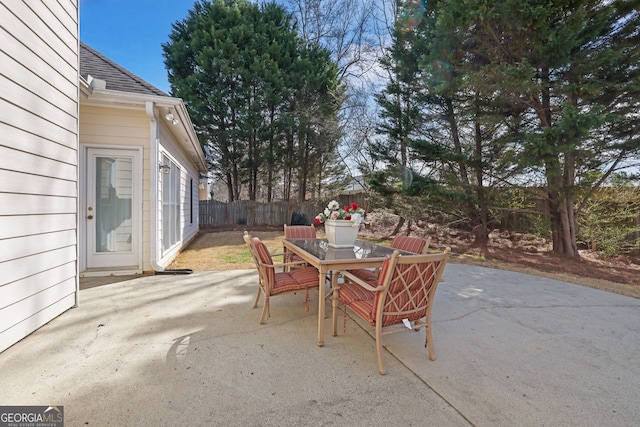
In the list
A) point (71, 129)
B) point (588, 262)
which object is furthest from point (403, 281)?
point (588, 262)

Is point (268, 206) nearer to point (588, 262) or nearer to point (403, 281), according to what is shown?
point (588, 262)

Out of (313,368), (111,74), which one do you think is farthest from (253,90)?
(313,368)

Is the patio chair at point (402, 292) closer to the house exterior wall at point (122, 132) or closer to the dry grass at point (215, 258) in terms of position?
the dry grass at point (215, 258)

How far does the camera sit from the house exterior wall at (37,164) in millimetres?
2221

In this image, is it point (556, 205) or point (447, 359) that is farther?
point (556, 205)

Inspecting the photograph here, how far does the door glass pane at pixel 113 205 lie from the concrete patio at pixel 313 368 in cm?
131

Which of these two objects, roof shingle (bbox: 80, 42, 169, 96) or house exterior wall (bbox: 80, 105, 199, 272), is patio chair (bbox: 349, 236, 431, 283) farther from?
roof shingle (bbox: 80, 42, 169, 96)

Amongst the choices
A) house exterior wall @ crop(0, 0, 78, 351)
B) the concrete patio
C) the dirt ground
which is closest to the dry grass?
the dirt ground

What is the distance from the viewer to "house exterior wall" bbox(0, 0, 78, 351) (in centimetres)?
222

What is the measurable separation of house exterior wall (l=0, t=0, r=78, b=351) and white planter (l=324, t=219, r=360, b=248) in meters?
2.73

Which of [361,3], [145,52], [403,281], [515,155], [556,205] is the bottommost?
[403,281]

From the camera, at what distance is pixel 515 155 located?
5.96 meters

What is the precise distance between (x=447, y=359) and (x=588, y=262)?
6.40 m
